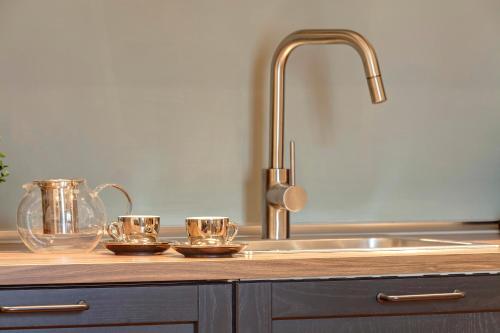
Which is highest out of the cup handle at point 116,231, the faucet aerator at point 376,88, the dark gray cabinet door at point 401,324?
A: the faucet aerator at point 376,88

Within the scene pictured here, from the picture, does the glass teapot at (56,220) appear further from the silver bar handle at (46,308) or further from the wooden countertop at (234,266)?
the silver bar handle at (46,308)

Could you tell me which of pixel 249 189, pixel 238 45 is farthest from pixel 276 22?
pixel 249 189

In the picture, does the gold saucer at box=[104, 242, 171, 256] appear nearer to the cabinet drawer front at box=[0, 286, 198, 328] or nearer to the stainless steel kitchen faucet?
the cabinet drawer front at box=[0, 286, 198, 328]

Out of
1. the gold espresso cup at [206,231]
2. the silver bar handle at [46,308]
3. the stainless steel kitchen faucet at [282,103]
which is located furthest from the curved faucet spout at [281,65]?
the silver bar handle at [46,308]

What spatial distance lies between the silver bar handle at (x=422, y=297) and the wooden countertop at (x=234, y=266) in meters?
0.04

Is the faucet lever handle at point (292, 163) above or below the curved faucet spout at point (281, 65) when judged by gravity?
below

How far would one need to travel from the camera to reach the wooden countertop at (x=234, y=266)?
1.46 meters

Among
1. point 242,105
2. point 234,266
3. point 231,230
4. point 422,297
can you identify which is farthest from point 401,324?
point 242,105

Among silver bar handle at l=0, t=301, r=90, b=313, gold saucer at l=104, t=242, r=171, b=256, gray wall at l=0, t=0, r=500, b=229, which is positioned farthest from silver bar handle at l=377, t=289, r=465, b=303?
gray wall at l=0, t=0, r=500, b=229

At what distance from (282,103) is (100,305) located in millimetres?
777

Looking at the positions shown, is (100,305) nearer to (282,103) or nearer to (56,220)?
(56,220)

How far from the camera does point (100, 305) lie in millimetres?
1475

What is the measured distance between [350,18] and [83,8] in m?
0.66

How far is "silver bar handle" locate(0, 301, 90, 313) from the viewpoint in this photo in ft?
4.72
